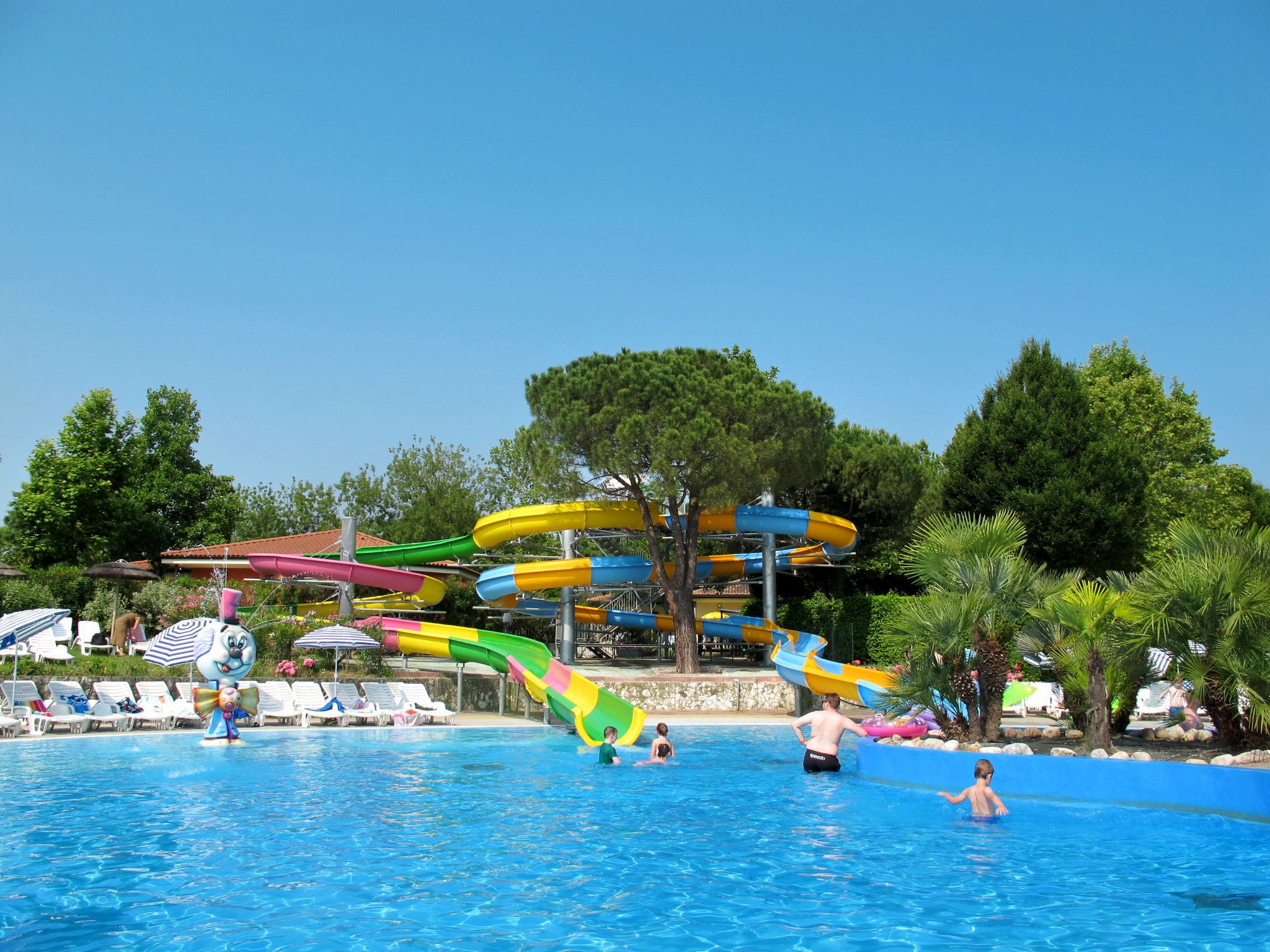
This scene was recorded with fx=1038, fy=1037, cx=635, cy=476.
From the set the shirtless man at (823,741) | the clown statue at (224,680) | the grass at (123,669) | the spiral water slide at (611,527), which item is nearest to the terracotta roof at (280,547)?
the spiral water slide at (611,527)

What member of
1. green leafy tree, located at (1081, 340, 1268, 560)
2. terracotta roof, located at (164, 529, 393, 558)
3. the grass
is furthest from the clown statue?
green leafy tree, located at (1081, 340, 1268, 560)

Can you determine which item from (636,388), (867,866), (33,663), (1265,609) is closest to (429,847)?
(867,866)

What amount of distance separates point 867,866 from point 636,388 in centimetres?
1722

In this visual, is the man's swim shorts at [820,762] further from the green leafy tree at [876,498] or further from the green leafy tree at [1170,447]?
the green leafy tree at [1170,447]

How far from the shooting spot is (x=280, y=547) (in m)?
37.8

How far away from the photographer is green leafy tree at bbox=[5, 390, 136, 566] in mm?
33375

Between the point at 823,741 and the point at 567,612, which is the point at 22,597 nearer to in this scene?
the point at 567,612

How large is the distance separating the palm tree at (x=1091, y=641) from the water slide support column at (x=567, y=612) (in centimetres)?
1558

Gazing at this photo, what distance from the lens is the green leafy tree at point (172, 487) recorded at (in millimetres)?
36688

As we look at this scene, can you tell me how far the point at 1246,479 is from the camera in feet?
125

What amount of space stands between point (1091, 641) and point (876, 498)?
69.7ft

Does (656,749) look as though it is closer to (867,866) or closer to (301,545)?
(867,866)

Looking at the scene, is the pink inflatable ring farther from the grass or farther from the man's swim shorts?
the grass

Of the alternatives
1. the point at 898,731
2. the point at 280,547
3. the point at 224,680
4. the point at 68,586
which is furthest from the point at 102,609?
the point at 898,731
